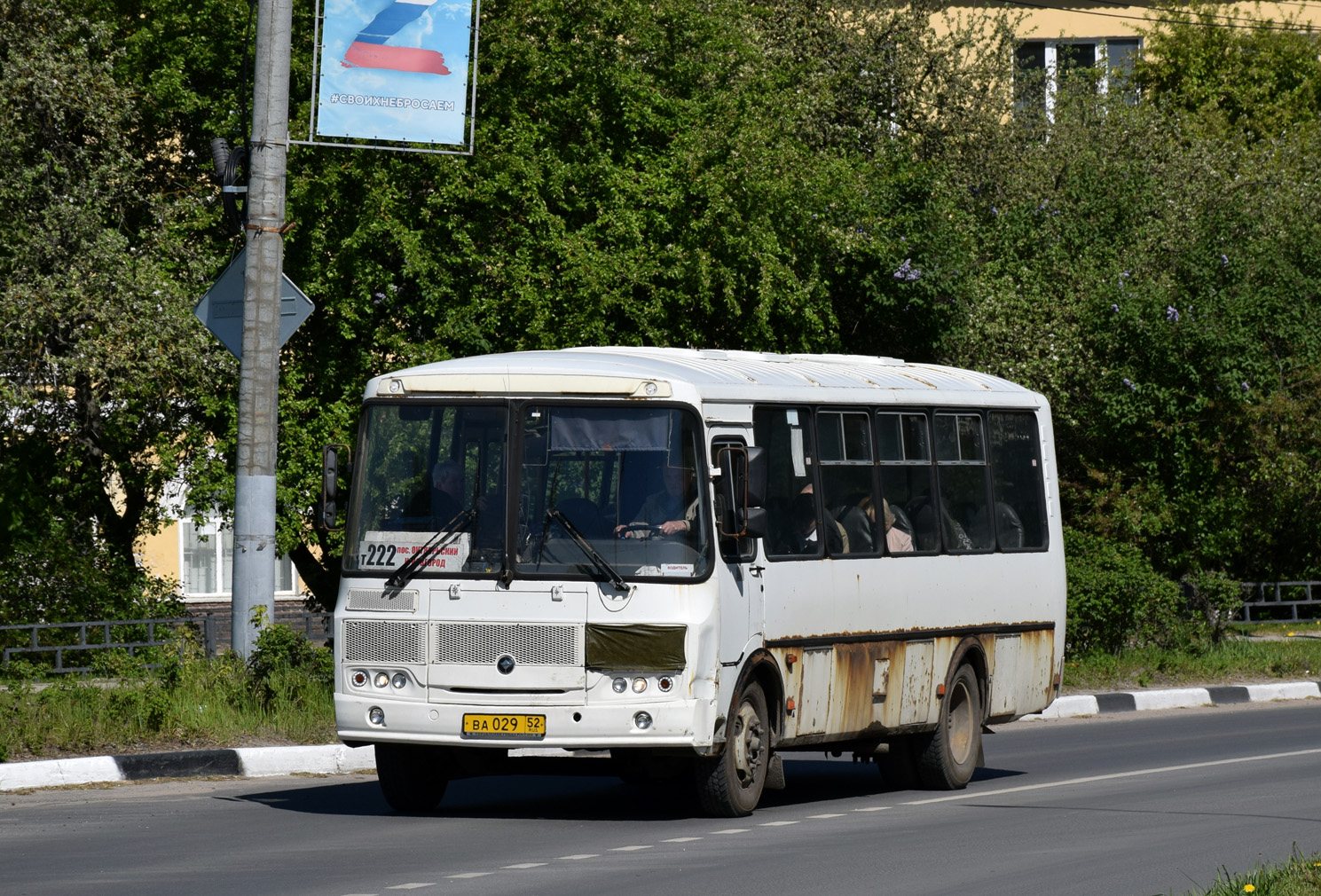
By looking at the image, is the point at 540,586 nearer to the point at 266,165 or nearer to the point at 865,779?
the point at 865,779

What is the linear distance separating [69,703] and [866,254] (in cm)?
1500

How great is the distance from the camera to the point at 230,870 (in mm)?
9312

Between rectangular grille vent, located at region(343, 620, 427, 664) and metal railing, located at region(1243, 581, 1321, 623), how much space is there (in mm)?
18194

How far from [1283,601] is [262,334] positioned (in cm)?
1705

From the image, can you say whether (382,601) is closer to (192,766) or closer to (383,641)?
(383,641)

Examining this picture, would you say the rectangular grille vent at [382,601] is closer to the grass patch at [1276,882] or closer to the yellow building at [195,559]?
the grass patch at [1276,882]

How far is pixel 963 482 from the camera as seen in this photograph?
14203mm

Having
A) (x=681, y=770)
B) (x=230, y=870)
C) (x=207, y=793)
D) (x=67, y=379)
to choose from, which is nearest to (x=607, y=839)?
(x=681, y=770)

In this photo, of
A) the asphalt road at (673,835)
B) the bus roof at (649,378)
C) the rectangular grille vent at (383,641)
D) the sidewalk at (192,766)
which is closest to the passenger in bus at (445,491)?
the bus roof at (649,378)

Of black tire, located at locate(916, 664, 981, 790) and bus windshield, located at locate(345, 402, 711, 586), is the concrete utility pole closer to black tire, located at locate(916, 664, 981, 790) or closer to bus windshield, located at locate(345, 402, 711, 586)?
bus windshield, located at locate(345, 402, 711, 586)

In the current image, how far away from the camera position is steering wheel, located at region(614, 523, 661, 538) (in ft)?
36.5

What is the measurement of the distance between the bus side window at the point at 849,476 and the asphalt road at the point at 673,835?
1.78 metres

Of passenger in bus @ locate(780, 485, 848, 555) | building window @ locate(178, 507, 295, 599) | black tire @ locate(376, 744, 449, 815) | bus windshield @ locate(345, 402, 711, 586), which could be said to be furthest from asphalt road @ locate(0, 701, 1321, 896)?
building window @ locate(178, 507, 295, 599)

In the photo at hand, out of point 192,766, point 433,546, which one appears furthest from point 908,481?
point 192,766
